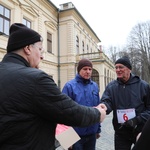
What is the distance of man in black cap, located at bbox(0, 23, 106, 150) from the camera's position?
1.18 metres

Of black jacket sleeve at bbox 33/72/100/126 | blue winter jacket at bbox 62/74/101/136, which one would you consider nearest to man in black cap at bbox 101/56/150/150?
blue winter jacket at bbox 62/74/101/136

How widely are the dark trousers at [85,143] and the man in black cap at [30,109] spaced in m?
1.56

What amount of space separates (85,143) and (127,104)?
954mm

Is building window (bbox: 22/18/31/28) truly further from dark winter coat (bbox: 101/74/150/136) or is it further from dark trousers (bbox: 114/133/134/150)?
dark trousers (bbox: 114/133/134/150)

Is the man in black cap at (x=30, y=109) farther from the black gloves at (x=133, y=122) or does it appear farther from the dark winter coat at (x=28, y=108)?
the black gloves at (x=133, y=122)

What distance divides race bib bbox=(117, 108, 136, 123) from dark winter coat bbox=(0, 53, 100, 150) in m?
1.49

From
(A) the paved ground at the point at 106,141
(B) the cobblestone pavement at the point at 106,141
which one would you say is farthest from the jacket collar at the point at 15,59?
(B) the cobblestone pavement at the point at 106,141

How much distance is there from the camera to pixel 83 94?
2963 mm

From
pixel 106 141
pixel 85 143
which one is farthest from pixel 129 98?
pixel 106 141

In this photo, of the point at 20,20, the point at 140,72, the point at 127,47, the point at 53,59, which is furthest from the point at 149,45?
the point at 20,20

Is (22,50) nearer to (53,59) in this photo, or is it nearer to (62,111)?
(62,111)

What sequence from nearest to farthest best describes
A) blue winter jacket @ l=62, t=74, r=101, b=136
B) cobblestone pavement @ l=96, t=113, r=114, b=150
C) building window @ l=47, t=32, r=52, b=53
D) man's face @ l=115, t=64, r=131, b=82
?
man's face @ l=115, t=64, r=131, b=82, blue winter jacket @ l=62, t=74, r=101, b=136, cobblestone pavement @ l=96, t=113, r=114, b=150, building window @ l=47, t=32, r=52, b=53

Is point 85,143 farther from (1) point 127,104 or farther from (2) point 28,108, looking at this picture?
(2) point 28,108

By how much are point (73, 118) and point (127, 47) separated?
37.8 metres
